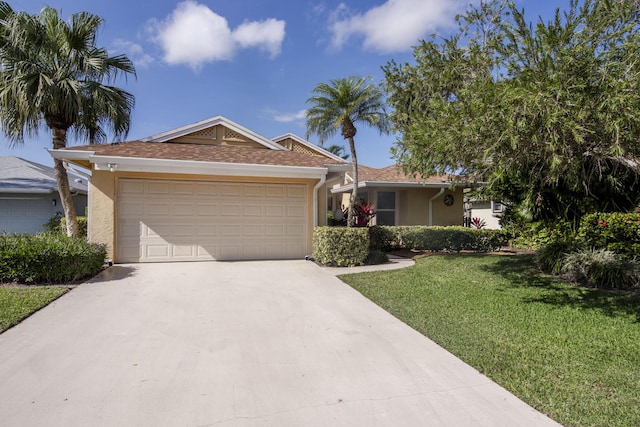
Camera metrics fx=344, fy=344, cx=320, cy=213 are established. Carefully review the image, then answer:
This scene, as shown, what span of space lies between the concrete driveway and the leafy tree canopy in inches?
100

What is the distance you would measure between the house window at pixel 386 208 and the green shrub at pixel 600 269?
857 cm

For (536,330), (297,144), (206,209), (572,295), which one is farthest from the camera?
(297,144)

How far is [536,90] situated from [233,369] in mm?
4312

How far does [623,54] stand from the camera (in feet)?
13.0

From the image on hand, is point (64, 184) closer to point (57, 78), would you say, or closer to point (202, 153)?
point (57, 78)

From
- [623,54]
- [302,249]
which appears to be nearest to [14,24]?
[302,249]

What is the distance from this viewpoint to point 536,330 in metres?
4.60

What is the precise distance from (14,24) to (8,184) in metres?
8.34

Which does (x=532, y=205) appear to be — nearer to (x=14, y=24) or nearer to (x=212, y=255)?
(x=212, y=255)

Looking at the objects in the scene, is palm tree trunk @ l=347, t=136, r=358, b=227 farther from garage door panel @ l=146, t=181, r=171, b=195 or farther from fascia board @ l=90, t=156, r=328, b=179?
garage door panel @ l=146, t=181, r=171, b=195

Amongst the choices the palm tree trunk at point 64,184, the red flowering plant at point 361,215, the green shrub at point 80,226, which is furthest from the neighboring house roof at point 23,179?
the red flowering plant at point 361,215

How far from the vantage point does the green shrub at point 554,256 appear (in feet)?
25.1

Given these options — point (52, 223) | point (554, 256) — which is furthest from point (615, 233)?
point (52, 223)

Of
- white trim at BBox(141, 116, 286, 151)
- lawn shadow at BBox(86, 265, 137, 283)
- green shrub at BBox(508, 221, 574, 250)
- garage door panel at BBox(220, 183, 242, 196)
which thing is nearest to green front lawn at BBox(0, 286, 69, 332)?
lawn shadow at BBox(86, 265, 137, 283)
